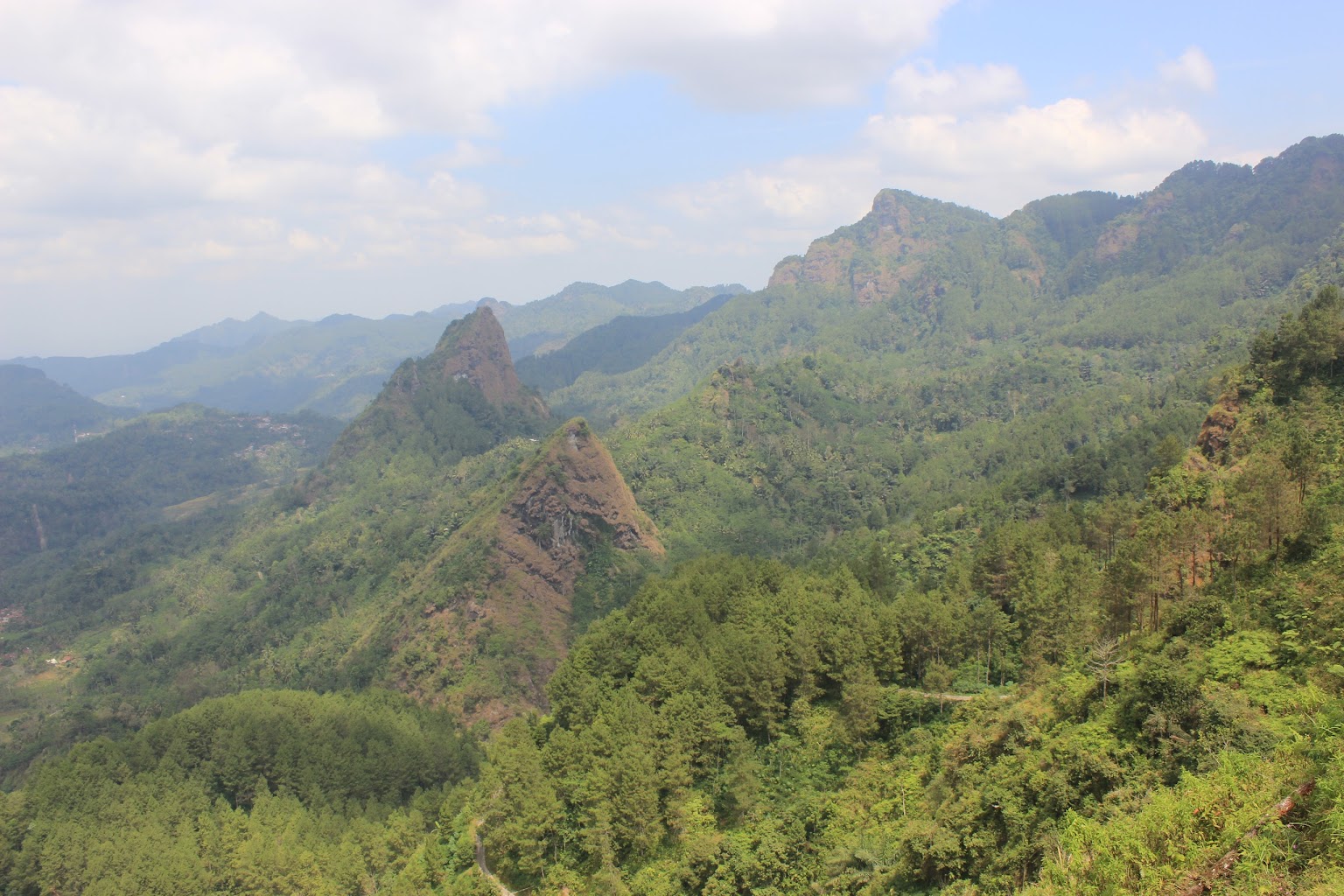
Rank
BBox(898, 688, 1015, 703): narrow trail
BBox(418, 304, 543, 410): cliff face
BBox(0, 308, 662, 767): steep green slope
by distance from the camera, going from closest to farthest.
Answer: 1. BBox(898, 688, 1015, 703): narrow trail
2. BBox(0, 308, 662, 767): steep green slope
3. BBox(418, 304, 543, 410): cliff face

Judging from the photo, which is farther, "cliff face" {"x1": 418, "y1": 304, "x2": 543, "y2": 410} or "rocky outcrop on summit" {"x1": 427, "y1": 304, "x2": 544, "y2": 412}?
"rocky outcrop on summit" {"x1": 427, "y1": 304, "x2": 544, "y2": 412}

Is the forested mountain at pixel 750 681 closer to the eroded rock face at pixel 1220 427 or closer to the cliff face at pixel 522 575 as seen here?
the eroded rock face at pixel 1220 427

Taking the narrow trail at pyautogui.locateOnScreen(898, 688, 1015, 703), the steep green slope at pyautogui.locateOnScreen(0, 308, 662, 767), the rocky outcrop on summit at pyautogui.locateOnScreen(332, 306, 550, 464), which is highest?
the rocky outcrop on summit at pyautogui.locateOnScreen(332, 306, 550, 464)

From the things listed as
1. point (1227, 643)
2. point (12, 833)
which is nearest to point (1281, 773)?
point (1227, 643)

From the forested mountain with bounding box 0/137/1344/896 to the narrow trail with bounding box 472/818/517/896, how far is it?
0.25 m

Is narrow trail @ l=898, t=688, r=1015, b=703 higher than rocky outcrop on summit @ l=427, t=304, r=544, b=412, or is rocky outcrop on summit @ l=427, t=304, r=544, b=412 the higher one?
rocky outcrop on summit @ l=427, t=304, r=544, b=412

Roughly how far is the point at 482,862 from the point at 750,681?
19.0 m

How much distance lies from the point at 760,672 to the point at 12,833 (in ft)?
173

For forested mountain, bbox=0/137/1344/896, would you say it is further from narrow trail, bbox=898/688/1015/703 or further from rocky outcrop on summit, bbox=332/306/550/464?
rocky outcrop on summit, bbox=332/306/550/464

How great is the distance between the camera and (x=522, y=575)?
87312 millimetres

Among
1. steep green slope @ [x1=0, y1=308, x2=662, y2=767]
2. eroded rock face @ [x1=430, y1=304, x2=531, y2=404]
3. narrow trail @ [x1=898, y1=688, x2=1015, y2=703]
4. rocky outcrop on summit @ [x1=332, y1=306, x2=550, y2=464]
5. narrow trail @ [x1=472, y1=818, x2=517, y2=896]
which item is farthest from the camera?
eroded rock face @ [x1=430, y1=304, x2=531, y2=404]

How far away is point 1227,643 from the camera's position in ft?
84.9

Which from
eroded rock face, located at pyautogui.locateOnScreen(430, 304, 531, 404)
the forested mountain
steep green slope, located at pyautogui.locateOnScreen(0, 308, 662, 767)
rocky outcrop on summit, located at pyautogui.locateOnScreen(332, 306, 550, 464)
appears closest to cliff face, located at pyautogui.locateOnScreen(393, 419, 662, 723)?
steep green slope, located at pyautogui.locateOnScreen(0, 308, 662, 767)

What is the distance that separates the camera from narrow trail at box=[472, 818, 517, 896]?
132 ft
